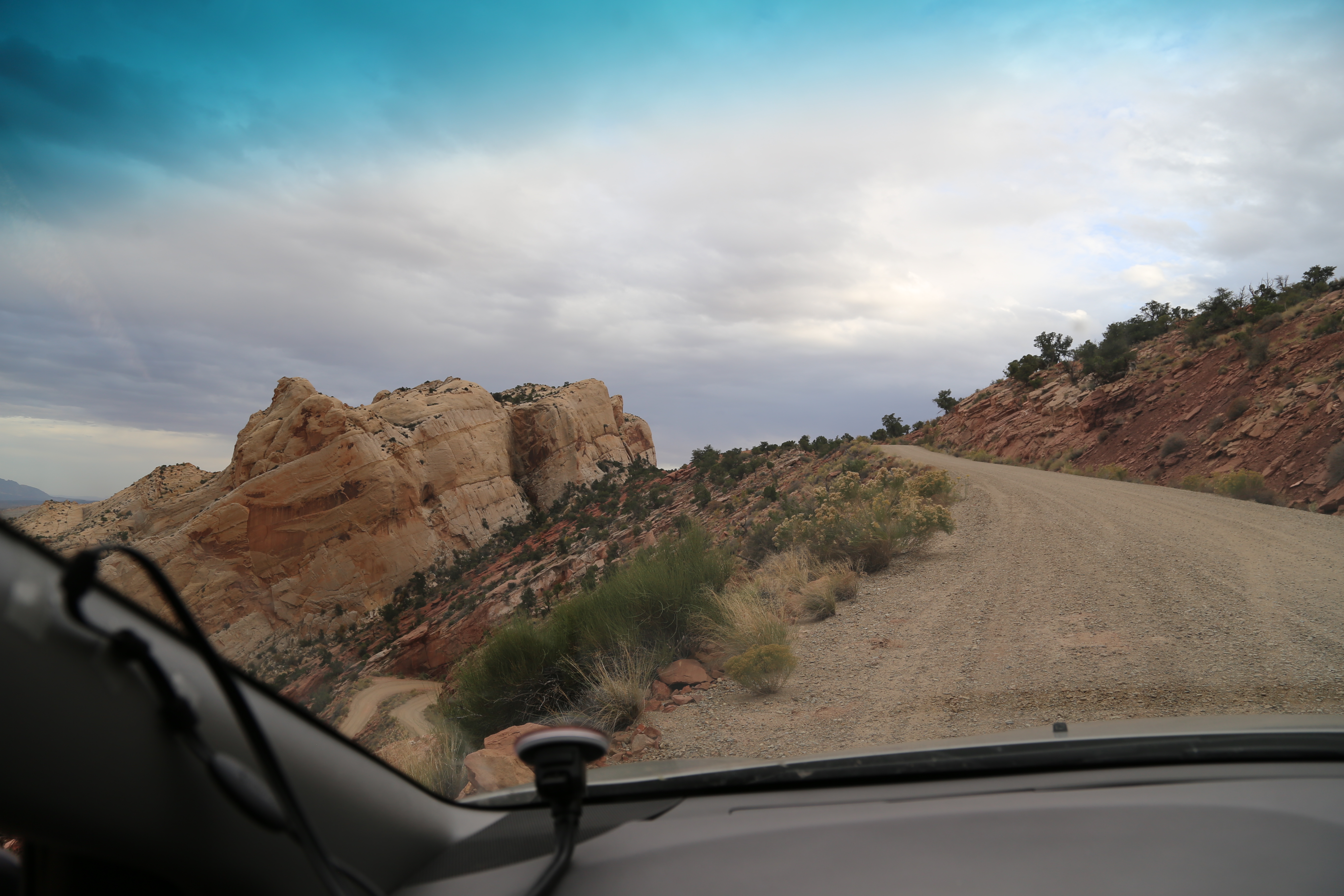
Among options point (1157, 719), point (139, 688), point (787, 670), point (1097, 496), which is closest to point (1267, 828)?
point (1157, 719)

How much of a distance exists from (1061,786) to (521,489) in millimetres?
55686

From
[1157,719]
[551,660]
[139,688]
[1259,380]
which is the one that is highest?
[1259,380]

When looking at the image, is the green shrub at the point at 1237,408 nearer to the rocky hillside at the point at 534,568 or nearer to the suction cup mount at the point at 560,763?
the rocky hillside at the point at 534,568

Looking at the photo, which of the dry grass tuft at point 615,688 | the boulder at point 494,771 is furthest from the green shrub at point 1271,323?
the boulder at point 494,771

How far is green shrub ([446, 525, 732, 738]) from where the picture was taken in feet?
26.3

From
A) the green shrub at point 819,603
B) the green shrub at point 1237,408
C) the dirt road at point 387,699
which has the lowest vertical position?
the dirt road at point 387,699

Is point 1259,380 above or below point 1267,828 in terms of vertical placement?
above

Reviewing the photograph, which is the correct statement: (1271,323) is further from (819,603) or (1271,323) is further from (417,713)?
(417,713)

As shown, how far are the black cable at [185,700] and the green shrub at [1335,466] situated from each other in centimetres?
2024

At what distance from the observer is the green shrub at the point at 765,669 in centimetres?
686

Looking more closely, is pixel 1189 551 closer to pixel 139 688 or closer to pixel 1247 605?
pixel 1247 605

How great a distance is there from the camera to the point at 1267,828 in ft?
6.25

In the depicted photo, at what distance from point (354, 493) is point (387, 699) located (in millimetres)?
31030

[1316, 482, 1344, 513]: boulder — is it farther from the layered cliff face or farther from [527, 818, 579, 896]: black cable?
the layered cliff face
